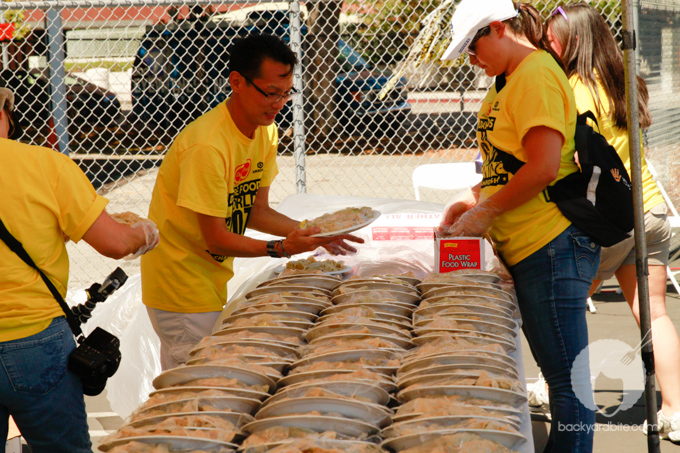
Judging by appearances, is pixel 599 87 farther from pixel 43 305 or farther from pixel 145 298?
pixel 43 305

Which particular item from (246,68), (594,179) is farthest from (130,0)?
(594,179)

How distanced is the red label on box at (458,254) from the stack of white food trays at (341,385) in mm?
483

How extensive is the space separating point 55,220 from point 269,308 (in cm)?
79

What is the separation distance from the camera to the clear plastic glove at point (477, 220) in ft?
8.40

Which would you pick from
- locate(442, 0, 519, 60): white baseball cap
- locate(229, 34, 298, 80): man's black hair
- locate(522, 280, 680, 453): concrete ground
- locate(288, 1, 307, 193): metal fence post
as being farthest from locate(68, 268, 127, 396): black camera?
locate(288, 1, 307, 193): metal fence post

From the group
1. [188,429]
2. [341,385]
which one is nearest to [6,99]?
[188,429]

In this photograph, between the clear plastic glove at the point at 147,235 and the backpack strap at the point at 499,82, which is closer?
the clear plastic glove at the point at 147,235

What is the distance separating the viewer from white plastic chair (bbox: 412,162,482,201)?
574 cm

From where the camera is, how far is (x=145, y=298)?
3010mm

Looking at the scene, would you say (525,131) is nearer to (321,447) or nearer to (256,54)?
(256,54)

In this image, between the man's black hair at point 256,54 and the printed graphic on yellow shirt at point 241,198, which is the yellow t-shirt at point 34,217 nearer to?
the printed graphic on yellow shirt at point 241,198

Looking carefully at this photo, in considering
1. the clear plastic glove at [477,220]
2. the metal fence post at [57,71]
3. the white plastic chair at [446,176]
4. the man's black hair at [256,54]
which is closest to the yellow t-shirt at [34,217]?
the man's black hair at [256,54]

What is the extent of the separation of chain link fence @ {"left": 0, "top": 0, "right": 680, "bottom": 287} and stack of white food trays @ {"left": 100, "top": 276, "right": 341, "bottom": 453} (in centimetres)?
302

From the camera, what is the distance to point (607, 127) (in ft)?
10.8
